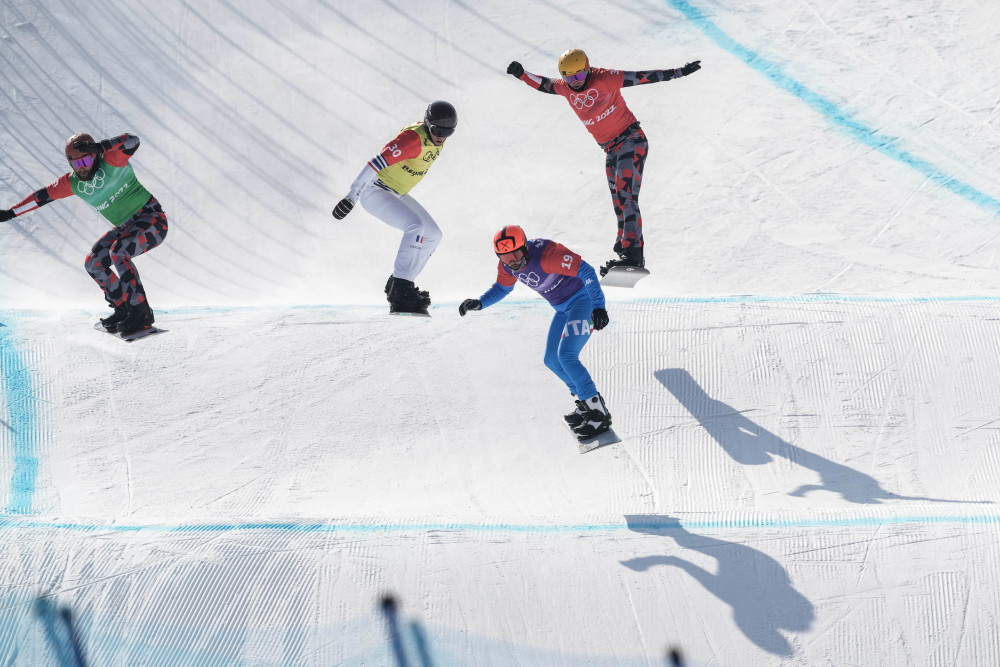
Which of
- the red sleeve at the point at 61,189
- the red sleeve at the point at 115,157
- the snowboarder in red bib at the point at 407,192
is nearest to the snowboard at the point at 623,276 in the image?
the snowboarder in red bib at the point at 407,192

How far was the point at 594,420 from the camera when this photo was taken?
6.52 metres

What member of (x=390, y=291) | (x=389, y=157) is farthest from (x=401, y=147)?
(x=390, y=291)

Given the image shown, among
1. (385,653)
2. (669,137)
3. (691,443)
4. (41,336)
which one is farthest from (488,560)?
(669,137)

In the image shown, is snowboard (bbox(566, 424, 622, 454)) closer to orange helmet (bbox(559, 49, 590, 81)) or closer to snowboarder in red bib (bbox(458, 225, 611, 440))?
snowboarder in red bib (bbox(458, 225, 611, 440))

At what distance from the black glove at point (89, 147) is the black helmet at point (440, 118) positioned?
8.63 feet

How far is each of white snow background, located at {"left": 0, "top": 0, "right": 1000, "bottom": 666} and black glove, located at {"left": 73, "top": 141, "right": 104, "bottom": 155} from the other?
1.91 meters

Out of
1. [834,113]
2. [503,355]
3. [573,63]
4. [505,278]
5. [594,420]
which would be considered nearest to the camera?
[594,420]

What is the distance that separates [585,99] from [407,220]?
6.17ft

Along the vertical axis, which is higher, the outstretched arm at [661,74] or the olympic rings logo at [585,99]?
the outstretched arm at [661,74]

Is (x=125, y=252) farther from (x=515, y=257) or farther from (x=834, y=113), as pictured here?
(x=834, y=113)

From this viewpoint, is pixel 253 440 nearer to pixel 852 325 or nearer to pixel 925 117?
pixel 852 325

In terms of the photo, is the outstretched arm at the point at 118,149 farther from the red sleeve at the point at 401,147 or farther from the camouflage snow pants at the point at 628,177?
the camouflage snow pants at the point at 628,177

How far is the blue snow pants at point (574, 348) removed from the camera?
6.40 m

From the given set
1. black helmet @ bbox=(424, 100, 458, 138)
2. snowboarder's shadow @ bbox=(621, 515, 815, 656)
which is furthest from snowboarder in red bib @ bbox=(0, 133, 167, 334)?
snowboarder's shadow @ bbox=(621, 515, 815, 656)
